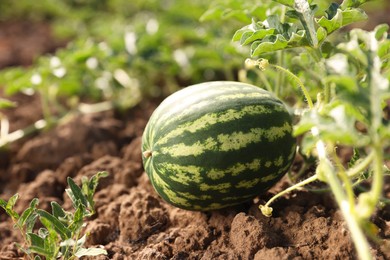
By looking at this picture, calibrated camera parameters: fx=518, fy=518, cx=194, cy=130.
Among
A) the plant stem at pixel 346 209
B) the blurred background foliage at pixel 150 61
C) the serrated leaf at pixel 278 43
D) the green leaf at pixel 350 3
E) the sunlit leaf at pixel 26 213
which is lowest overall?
the blurred background foliage at pixel 150 61

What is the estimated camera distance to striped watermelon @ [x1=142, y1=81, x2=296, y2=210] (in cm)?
201

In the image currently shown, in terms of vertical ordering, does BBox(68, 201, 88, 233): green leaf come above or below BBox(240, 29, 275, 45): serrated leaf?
below

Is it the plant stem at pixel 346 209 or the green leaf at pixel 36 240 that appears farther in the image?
the green leaf at pixel 36 240

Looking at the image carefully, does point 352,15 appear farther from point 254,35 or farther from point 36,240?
point 36,240

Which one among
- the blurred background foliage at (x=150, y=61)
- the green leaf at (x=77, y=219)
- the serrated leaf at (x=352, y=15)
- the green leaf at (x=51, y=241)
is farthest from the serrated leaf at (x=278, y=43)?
the green leaf at (x=51, y=241)

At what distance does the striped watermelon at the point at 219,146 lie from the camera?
2.01 metres

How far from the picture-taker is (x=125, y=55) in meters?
3.67

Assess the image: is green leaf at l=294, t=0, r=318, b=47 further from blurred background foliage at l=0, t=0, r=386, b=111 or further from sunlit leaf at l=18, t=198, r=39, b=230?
sunlit leaf at l=18, t=198, r=39, b=230

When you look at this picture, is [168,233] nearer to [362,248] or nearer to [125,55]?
[362,248]

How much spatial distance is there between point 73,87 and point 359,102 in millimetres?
2746

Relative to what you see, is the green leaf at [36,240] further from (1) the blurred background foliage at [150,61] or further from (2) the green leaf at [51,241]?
(1) the blurred background foliage at [150,61]

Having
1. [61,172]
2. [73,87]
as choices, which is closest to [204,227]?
[61,172]

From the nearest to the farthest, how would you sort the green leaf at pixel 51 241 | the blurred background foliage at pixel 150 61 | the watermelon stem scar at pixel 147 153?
the green leaf at pixel 51 241
the watermelon stem scar at pixel 147 153
the blurred background foliage at pixel 150 61

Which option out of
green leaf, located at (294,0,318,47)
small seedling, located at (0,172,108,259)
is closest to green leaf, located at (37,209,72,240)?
small seedling, located at (0,172,108,259)
